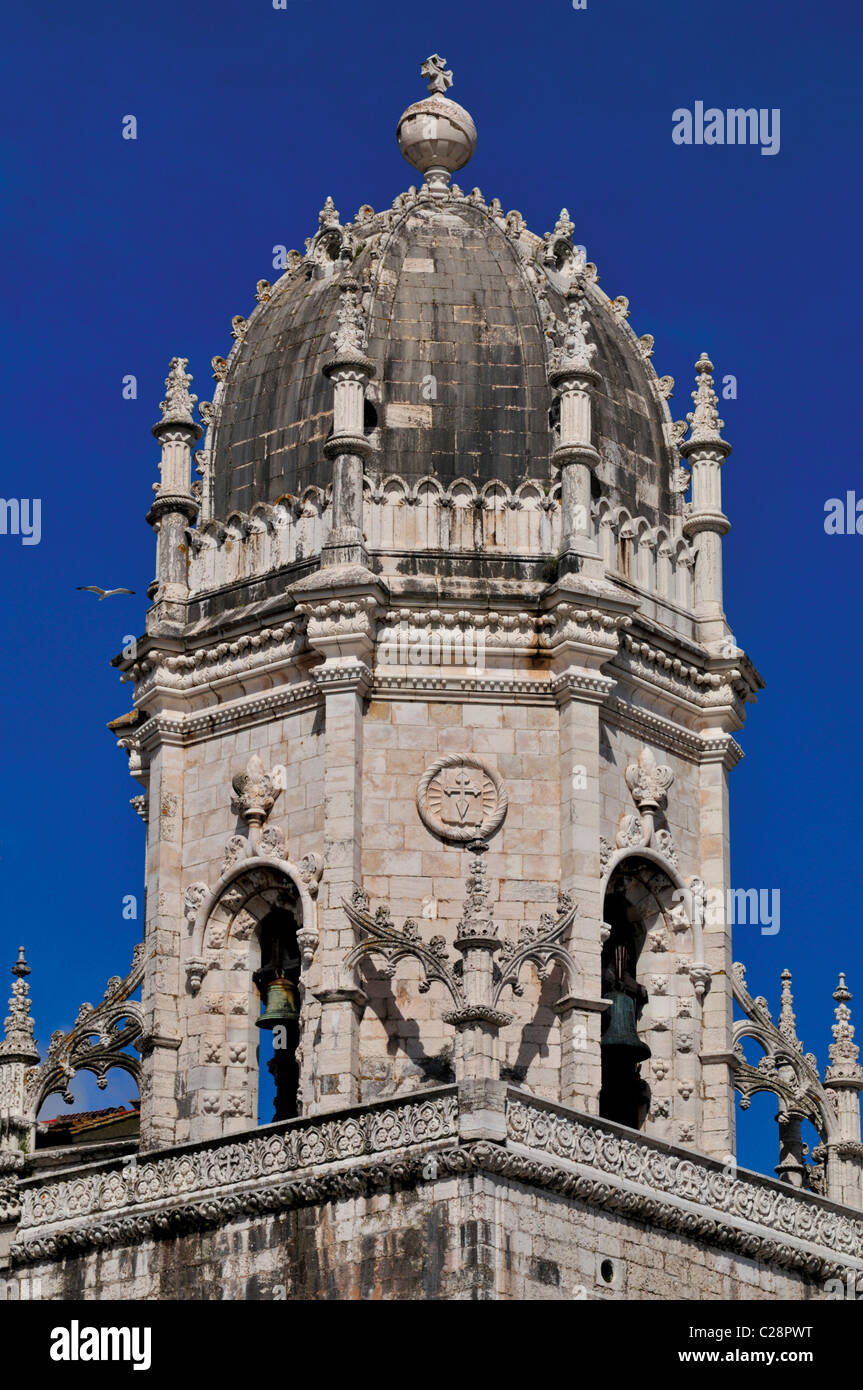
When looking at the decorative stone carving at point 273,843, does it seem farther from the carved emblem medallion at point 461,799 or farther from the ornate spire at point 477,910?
the ornate spire at point 477,910

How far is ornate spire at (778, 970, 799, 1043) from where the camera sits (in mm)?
51312

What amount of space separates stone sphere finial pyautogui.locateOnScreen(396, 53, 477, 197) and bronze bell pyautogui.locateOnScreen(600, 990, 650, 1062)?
40.6 feet

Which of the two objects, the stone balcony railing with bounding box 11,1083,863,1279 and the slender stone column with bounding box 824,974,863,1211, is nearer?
the stone balcony railing with bounding box 11,1083,863,1279

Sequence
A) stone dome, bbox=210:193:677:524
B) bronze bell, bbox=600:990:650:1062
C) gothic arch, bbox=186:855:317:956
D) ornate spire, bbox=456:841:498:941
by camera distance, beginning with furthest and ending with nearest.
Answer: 1. stone dome, bbox=210:193:677:524
2. gothic arch, bbox=186:855:317:956
3. bronze bell, bbox=600:990:650:1062
4. ornate spire, bbox=456:841:498:941

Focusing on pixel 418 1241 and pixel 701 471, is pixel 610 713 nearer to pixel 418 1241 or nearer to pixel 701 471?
pixel 701 471

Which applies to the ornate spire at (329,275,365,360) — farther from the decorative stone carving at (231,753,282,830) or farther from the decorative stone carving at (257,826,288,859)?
the decorative stone carving at (257,826,288,859)

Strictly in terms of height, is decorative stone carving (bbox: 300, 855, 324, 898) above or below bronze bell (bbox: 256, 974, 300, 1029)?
above

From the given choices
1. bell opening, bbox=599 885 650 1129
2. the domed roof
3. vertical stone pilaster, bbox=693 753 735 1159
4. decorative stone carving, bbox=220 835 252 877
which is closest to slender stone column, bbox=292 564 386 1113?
Answer: decorative stone carving, bbox=220 835 252 877

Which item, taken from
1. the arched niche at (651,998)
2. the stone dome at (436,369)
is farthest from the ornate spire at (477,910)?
the stone dome at (436,369)

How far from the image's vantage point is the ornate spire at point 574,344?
51.2 meters

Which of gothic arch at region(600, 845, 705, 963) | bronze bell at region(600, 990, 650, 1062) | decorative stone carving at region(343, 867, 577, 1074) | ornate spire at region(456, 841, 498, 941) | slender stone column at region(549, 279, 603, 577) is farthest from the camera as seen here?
slender stone column at region(549, 279, 603, 577)

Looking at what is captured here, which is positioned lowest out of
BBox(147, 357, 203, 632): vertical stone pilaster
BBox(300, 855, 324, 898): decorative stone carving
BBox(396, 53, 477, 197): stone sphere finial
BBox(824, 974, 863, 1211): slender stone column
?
BBox(824, 974, 863, 1211): slender stone column

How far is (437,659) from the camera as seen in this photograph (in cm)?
4978
